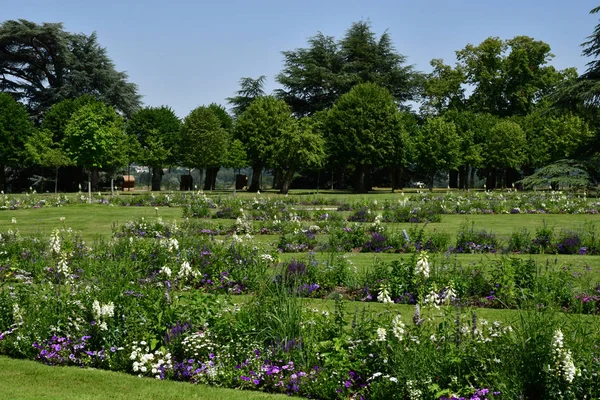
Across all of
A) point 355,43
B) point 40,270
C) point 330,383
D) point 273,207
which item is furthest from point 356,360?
point 355,43

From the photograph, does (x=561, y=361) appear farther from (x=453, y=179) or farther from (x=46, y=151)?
(x=453, y=179)

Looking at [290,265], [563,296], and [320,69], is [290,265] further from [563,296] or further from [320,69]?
[320,69]

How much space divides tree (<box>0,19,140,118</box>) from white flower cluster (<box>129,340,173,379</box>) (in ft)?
141

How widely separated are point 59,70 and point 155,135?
8745 millimetres

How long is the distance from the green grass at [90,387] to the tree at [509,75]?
56.3 meters

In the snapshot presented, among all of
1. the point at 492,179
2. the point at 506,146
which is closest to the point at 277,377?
the point at 506,146

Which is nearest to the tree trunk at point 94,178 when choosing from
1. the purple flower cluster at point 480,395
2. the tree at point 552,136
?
the tree at point 552,136

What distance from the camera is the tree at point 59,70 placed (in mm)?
44250

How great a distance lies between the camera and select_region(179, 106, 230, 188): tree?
40938mm

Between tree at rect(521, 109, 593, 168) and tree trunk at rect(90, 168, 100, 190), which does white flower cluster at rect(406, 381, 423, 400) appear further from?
tree at rect(521, 109, 593, 168)

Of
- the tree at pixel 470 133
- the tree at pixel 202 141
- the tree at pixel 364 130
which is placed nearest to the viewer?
the tree at pixel 202 141

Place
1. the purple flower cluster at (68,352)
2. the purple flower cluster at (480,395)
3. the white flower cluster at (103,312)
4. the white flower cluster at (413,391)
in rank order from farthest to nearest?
the purple flower cluster at (68,352) < the white flower cluster at (103,312) < the white flower cluster at (413,391) < the purple flower cluster at (480,395)

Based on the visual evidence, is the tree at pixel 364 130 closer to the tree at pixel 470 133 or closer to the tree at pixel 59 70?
the tree at pixel 470 133

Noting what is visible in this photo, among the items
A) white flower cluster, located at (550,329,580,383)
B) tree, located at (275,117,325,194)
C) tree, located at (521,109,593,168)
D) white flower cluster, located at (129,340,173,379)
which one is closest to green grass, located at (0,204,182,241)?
white flower cluster, located at (129,340,173,379)
